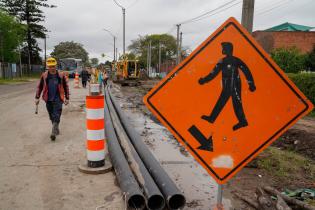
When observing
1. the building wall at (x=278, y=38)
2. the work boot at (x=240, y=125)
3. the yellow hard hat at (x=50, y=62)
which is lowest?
the work boot at (x=240, y=125)

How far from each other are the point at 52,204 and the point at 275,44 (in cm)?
3994

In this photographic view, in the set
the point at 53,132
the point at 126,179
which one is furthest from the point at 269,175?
the point at 53,132

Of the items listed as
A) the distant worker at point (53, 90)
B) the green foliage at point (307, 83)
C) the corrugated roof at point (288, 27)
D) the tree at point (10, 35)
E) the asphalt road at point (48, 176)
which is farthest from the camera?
the corrugated roof at point (288, 27)

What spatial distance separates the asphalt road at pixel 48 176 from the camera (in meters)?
3.89

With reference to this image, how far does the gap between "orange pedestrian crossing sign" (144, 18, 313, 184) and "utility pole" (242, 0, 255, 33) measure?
1559 millimetres

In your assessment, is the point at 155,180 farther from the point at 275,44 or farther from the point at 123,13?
the point at 275,44

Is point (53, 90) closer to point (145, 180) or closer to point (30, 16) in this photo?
point (145, 180)

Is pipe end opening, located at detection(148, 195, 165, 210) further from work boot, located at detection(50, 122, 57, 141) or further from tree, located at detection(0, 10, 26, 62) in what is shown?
tree, located at detection(0, 10, 26, 62)

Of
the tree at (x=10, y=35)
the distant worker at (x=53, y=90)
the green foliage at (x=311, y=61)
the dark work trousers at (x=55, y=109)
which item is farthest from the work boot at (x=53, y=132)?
the tree at (x=10, y=35)

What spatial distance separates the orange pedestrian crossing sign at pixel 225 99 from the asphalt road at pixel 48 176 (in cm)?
154

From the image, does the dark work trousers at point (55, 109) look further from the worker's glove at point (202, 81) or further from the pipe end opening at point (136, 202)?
the worker's glove at point (202, 81)

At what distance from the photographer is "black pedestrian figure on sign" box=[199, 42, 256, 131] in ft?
9.42

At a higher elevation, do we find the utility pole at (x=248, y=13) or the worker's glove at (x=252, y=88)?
the utility pole at (x=248, y=13)

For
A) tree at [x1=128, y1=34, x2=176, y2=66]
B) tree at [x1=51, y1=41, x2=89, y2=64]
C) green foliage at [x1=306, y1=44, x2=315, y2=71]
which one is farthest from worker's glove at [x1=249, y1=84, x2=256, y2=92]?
tree at [x1=51, y1=41, x2=89, y2=64]
